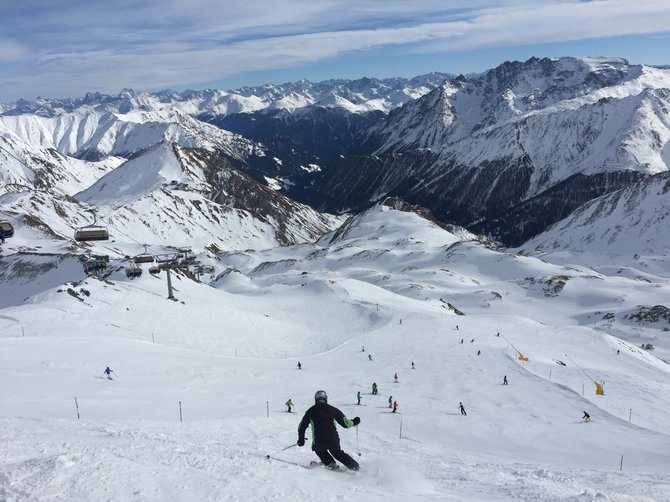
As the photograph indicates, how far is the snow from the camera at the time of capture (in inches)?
536

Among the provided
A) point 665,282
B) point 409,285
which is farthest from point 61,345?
point 665,282

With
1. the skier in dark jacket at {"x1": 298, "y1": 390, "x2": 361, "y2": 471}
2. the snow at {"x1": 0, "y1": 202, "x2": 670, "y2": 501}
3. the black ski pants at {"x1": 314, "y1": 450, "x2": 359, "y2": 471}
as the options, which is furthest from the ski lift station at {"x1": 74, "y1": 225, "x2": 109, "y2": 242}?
the skier in dark jacket at {"x1": 298, "y1": 390, "x2": 361, "y2": 471}

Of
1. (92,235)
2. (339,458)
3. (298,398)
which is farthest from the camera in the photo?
(92,235)

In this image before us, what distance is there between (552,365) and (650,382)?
822 cm

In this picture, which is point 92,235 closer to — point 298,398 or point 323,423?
point 298,398

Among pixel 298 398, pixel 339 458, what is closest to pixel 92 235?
pixel 298 398

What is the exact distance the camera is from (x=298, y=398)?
110 ft

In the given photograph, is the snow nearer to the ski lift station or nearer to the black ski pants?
the black ski pants

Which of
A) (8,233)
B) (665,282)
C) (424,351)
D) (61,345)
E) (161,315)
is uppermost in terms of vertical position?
(8,233)

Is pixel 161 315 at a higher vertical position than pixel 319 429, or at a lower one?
lower

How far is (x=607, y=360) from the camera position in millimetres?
54531

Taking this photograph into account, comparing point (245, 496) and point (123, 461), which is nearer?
point (245, 496)

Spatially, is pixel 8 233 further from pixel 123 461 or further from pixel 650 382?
pixel 650 382

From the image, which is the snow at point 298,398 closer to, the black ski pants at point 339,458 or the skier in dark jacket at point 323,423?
the black ski pants at point 339,458
